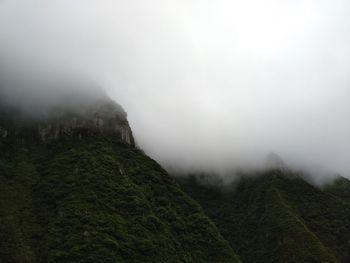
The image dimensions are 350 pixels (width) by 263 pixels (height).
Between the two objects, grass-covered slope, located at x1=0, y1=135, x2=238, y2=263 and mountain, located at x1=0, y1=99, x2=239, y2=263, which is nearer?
mountain, located at x1=0, y1=99, x2=239, y2=263

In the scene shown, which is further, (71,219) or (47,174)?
(47,174)

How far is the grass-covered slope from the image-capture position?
497 feet

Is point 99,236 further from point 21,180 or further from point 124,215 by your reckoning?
point 21,180

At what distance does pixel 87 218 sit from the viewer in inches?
6412

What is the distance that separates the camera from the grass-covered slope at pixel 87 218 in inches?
5969

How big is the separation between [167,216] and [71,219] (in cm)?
3860

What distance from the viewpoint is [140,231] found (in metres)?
170

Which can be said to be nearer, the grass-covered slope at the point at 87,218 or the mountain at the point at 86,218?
the mountain at the point at 86,218

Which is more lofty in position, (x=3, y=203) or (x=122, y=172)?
(x=122, y=172)

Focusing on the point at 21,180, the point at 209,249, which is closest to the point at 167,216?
the point at 209,249

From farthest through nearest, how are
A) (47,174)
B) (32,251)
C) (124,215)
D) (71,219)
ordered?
1. (47,174)
2. (124,215)
3. (71,219)
4. (32,251)

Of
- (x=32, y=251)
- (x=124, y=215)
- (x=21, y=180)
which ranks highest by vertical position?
(x=21, y=180)

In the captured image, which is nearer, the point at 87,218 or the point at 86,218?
the point at 86,218

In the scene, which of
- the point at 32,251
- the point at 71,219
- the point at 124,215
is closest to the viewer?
the point at 32,251
